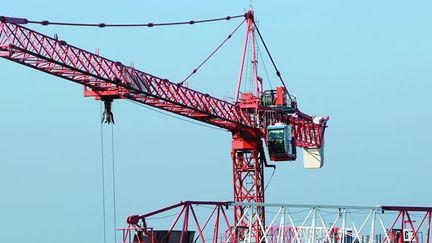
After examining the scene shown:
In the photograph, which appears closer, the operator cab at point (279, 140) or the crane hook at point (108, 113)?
the crane hook at point (108, 113)

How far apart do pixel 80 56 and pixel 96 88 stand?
5426 millimetres

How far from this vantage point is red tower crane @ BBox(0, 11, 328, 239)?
120312 millimetres

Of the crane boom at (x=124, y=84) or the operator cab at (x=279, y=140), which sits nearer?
the crane boom at (x=124, y=84)

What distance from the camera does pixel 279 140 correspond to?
154 meters

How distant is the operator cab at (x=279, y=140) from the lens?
506ft

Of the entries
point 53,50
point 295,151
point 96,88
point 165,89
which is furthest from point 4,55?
point 295,151

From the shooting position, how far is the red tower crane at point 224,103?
120312mm

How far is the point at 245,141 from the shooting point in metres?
157

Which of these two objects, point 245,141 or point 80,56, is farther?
point 245,141

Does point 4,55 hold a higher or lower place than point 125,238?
higher

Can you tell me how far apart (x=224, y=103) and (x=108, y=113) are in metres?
25.0

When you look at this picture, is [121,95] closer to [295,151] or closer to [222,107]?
[222,107]

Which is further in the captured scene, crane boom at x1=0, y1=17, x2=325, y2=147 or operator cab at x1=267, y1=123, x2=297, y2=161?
operator cab at x1=267, y1=123, x2=297, y2=161

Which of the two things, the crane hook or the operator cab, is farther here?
the operator cab
